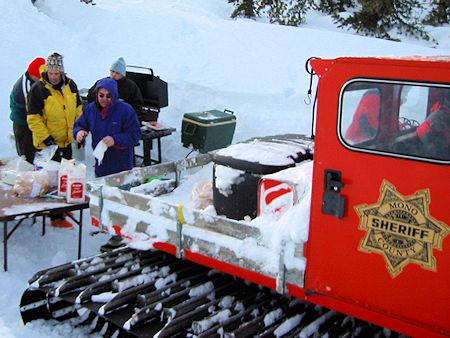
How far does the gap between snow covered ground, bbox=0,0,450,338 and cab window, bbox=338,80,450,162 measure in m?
4.06

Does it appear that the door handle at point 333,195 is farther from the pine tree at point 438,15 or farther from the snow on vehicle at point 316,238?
the pine tree at point 438,15

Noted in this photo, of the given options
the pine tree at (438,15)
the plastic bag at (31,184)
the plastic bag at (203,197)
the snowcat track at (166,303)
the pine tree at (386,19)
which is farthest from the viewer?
the pine tree at (438,15)

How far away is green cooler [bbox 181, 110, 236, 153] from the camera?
7898mm

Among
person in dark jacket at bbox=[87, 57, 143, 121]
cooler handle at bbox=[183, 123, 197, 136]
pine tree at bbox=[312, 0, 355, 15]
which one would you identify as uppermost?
pine tree at bbox=[312, 0, 355, 15]

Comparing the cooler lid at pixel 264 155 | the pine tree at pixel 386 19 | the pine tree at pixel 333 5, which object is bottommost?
the cooler lid at pixel 264 155

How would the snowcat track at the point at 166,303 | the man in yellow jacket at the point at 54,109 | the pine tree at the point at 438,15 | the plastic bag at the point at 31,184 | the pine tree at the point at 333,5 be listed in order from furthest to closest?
the pine tree at the point at 333,5 < the pine tree at the point at 438,15 < the man in yellow jacket at the point at 54,109 < the plastic bag at the point at 31,184 < the snowcat track at the point at 166,303

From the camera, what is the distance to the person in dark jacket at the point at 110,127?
547cm

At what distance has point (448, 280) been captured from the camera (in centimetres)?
274

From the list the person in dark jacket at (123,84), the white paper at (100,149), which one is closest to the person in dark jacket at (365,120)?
the white paper at (100,149)

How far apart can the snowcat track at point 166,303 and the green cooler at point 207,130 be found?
3593 millimetres

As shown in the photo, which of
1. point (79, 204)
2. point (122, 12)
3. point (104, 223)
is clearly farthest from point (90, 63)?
point (104, 223)

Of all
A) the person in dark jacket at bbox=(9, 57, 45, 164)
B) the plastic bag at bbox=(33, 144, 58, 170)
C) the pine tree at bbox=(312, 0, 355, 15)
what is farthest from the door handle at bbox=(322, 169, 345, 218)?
the pine tree at bbox=(312, 0, 355, 15)

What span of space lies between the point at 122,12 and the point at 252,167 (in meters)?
11.4

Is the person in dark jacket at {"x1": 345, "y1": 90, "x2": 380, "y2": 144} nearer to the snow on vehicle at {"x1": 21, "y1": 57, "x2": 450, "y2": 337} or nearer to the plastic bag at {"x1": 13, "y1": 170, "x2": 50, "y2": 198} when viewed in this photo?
the snow on vehicle at {"x1": 21, "y1": 57, "x2": 450, "y2": 337}
